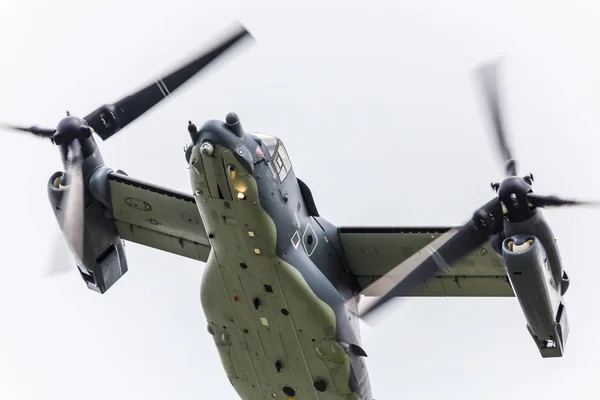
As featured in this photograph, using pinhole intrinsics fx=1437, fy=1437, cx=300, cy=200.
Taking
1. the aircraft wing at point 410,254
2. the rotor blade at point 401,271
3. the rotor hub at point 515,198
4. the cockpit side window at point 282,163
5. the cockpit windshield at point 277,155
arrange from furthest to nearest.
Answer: the aircraft wing at point 410,254 → the rotor blade at point 401,271 → the cockpit side window at point 282,163 → the cockpit windshield at point 277,155 → the rotor hub at point 515,198

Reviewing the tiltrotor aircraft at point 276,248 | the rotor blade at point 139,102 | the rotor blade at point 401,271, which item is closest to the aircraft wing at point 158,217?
the tiltrotor aircraft at point 276,248

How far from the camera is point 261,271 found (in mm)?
29938

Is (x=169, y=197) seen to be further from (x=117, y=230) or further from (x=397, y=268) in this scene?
(x=397, y=268)

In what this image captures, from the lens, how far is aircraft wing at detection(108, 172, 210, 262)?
108 feet

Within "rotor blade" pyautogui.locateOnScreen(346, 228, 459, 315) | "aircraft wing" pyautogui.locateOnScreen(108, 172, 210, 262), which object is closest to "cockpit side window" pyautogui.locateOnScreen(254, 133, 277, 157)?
Result: "aircraft wing" pyautogui.locateOnScreen(108, 172, 210, 262)

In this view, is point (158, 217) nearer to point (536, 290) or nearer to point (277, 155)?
point (277, 155)

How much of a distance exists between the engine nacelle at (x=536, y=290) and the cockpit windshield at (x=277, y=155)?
480 cm

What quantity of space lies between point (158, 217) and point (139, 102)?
2.70 metres

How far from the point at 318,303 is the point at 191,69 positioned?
6.52 metres

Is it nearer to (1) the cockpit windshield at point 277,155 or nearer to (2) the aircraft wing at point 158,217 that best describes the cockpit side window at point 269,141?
(1) the cockpit windshield at point 277,155

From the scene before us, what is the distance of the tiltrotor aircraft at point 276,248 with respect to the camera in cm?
2917

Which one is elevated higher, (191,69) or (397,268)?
(191,69)

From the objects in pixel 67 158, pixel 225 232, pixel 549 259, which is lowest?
pixel 549 259

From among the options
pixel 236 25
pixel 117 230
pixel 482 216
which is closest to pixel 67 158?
pixel 117 230
